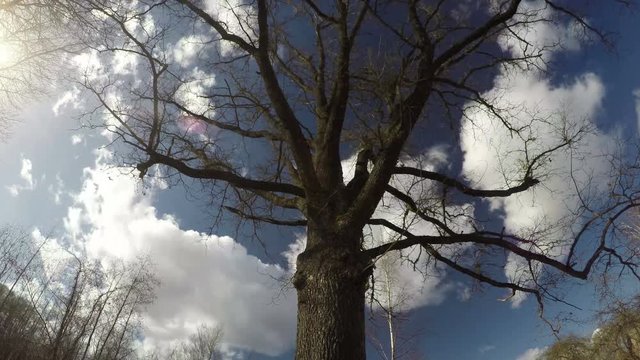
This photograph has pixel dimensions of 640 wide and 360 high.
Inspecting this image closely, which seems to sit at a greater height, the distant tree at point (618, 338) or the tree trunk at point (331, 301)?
the distant tree at point (618, 338)

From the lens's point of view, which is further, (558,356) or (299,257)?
(558,356)

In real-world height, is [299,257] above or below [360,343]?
above

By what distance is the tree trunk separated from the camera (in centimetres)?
267

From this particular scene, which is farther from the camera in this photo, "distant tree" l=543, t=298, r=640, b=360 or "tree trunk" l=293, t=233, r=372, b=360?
"distant tree" l=543, t=298, r=640, b=360

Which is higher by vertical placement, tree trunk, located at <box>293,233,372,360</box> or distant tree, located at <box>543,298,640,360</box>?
distant tree, located at <box>543,298,640,360</box>

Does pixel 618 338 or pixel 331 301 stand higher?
pixel 618 338

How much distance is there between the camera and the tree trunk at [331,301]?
2.67 m

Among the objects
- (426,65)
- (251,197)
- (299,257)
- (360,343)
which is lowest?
A: (360,343)

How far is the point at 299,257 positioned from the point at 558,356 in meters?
23.2

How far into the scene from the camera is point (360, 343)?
9.04ft

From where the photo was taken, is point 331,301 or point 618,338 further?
point 618,338

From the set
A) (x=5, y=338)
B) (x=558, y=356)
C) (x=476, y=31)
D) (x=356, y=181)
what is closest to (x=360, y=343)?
(x=356, y=181)

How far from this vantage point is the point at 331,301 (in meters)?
2.83

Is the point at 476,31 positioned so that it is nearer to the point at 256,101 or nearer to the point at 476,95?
the point at 476,95
